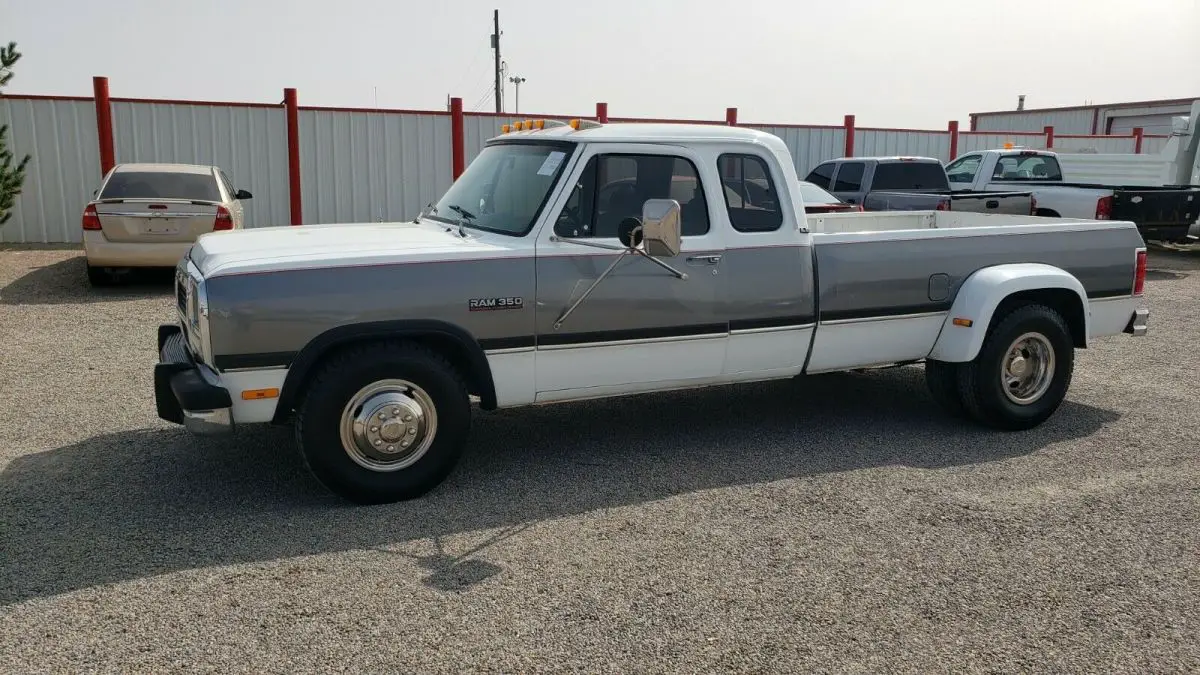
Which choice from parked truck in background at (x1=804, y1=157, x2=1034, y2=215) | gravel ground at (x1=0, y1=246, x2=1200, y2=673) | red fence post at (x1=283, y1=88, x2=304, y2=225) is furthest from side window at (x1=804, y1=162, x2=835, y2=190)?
gravel ground at (x1=0, y1=246, x2=1200, y2=673)

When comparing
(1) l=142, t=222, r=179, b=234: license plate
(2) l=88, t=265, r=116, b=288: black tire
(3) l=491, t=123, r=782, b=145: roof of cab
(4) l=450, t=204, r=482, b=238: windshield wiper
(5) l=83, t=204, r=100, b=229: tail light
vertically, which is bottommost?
(2) l=88, t=265, r=116, b=288: black tire

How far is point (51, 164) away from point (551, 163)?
13981mm

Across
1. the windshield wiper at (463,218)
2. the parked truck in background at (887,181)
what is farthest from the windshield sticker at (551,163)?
the parked truck in background at (887,181)

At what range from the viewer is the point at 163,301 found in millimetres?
11336

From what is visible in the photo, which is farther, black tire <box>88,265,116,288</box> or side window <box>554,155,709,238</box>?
black tire <box>88,265,116,288</box>

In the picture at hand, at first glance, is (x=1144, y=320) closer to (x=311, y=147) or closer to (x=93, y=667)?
(x=93, y=667)

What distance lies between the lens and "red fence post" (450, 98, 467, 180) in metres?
18.4

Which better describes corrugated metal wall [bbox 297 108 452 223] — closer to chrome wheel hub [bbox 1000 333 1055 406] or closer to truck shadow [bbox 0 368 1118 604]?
truck shadow [bbox 0 368 1118 604]

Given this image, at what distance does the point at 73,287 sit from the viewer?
12156 millimetres

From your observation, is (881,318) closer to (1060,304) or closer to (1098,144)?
(1060,304)

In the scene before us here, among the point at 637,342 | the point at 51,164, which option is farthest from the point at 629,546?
the point at 51,164

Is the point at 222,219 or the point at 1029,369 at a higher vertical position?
the point at 222,219

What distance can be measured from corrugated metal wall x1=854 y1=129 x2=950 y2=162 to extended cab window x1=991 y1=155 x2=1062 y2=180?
18.6 feet

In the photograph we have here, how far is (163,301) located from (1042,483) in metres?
9.38
